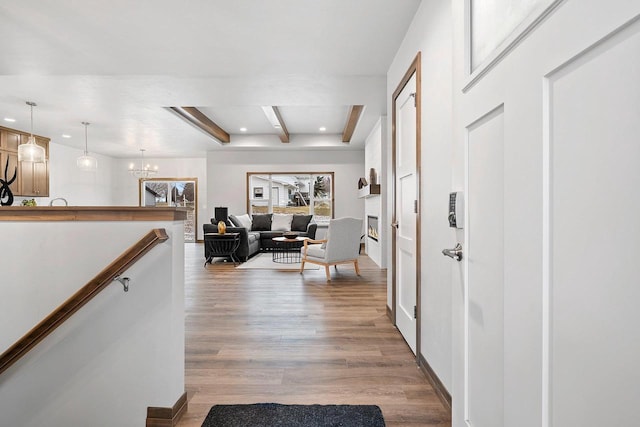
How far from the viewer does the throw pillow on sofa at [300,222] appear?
8.55 metres

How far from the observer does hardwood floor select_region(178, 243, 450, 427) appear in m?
1.90

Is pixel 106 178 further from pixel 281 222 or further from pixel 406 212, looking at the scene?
pixel 406 212

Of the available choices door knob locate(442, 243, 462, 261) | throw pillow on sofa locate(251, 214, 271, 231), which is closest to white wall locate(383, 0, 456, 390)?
door knob locate(442, 243, 462, 261)

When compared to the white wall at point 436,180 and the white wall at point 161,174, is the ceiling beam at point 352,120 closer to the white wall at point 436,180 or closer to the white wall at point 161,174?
the white wall at point 436,180

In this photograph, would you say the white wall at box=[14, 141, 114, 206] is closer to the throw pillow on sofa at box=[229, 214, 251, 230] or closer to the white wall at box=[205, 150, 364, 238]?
the white wall at box=[205, 150, 364, 238]

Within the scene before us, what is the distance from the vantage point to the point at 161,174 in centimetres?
1063

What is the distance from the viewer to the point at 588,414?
24.8 inches

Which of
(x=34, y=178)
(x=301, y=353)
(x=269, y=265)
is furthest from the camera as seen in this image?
(x=34, y=178)

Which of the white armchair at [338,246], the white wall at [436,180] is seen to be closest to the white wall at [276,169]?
the white armchair at [338,246]

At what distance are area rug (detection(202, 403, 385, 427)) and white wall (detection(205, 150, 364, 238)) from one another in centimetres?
753

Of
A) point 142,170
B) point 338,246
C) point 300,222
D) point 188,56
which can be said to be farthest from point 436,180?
point 142,170

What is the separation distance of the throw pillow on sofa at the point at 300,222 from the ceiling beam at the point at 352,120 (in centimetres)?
221

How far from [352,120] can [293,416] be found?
5574 mm

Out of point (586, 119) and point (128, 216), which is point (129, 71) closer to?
point (128, 216)
